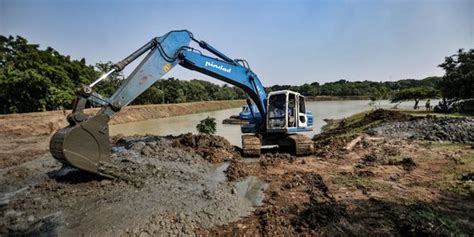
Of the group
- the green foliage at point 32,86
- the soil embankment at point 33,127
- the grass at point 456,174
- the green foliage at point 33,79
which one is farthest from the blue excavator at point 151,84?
the green foliage at point 32,86

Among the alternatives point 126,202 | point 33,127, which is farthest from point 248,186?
point 33,127

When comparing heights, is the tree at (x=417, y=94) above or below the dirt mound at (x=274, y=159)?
above

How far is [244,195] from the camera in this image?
5.06 m

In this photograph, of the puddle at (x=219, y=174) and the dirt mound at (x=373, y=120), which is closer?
the puddle at (x=219, y=174)

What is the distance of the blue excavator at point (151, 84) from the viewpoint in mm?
4566

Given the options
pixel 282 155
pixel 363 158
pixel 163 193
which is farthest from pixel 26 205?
pixel 363 158

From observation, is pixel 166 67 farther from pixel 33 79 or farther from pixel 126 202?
Answer: pixel 33 79

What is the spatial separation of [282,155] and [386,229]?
507cm

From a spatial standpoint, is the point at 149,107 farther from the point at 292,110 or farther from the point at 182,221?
the point at 182,221

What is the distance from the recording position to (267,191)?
5188mm

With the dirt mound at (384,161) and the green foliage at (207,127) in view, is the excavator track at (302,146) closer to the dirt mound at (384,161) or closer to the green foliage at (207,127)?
the dirt mound at (384,161)

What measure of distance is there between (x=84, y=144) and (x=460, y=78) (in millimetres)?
25033

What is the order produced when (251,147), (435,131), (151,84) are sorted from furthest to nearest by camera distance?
(435,131) < (251,147) < (151,84)

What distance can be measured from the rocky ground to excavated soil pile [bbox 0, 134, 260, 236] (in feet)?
0.05
